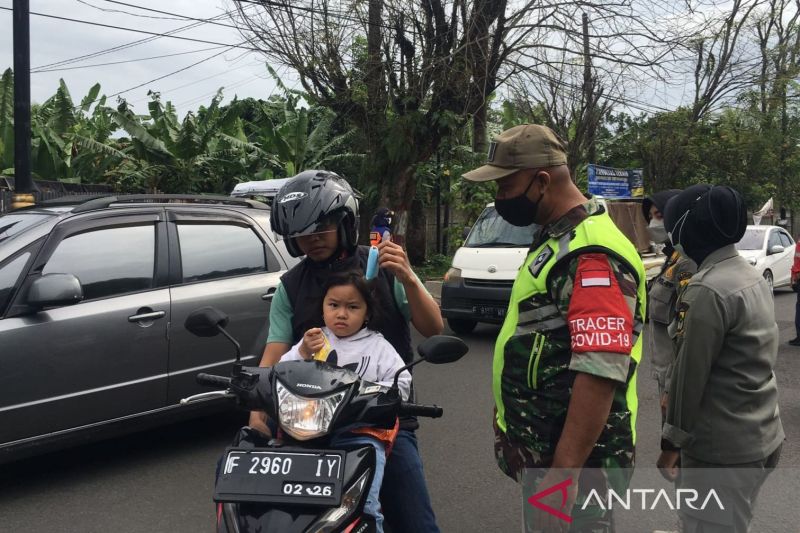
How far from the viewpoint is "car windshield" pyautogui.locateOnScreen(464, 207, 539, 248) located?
948 centimetres

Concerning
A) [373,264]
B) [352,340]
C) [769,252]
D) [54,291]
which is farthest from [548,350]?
[769,252]

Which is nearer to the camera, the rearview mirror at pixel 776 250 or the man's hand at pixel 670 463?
the man's hand at pixel 670 463

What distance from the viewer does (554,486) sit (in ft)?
6.38

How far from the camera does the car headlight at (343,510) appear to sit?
75.8 inches

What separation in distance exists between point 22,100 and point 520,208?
9195 millimetres

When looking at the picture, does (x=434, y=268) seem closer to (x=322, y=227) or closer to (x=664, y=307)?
(x=664, y=307)

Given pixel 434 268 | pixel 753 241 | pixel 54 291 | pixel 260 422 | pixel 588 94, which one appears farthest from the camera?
pixel 588 94

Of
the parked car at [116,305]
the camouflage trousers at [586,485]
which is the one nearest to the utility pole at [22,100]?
the parked car at [116,305]

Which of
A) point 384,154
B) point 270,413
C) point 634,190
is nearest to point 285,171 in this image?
point 384,154

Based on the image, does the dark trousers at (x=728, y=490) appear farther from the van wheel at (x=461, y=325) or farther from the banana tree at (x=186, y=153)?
the banana tree at (x=186, y=153)

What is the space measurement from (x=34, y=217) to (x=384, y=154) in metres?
10.7

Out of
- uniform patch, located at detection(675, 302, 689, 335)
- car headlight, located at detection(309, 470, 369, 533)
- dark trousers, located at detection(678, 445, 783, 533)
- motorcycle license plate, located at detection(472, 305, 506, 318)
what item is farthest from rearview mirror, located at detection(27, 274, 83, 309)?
motorcycle license plate, located at detection(472, 305, 506, 318)

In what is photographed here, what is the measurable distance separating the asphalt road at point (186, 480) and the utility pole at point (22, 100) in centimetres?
558

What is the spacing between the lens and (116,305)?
4.49m
